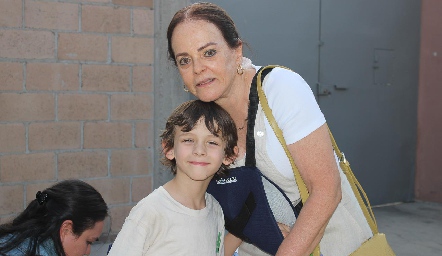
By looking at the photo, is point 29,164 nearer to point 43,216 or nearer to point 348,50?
point 43,216

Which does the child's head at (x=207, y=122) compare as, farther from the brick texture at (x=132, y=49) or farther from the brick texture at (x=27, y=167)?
the brick texture at (x=132, y=49)

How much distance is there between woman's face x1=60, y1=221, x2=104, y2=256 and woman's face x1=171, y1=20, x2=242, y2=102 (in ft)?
3.52

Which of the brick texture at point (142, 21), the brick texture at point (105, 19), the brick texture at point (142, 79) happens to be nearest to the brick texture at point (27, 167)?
the brick texture at point (142, 79)

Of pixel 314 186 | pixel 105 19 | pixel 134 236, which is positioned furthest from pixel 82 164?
pixel 314 186

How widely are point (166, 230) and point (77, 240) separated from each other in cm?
82

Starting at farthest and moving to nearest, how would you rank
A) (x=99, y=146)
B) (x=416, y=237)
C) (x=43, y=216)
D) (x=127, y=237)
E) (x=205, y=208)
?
(x=416, y=237)
(x=99, y=146)
(x=43, y=216)
(x=205, y=208)
(x=127, y=237)

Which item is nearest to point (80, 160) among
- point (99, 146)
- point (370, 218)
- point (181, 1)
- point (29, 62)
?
point (99, 146)

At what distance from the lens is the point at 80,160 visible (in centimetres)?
458

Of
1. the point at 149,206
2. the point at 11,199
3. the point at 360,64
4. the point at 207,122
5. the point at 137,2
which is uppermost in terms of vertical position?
the point at 137,2

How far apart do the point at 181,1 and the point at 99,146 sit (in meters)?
1.30

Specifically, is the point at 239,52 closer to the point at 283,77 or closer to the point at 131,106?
the point at 283,77

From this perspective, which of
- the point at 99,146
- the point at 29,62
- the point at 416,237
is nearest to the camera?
the point at 29,62

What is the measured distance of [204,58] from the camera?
2219mm

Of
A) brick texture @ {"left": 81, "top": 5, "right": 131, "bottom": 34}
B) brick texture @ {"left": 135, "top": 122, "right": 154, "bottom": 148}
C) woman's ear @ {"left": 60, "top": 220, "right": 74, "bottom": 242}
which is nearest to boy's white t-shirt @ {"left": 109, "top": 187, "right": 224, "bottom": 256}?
woman's ear @ {"left": 60, "top": 220, "right": 74, "bottom": 242}
